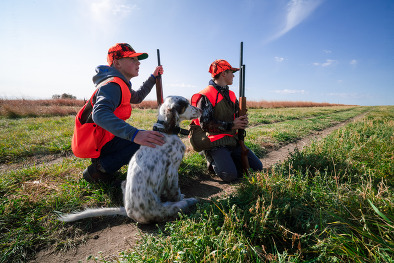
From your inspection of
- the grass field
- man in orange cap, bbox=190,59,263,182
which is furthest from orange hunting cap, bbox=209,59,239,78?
the grass field

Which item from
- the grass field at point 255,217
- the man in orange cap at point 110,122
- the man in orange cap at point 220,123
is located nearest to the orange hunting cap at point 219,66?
the man in orange cap at point 220,123

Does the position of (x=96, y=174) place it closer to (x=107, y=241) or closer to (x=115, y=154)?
(x=115, y=154)

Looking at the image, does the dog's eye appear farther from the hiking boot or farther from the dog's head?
the hiking boot

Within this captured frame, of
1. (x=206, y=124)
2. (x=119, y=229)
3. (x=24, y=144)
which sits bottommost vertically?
(x=119, y=229)

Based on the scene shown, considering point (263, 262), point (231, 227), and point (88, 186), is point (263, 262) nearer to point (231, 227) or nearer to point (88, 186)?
point (231, 227)

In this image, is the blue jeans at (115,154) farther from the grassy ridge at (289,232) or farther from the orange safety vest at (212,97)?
the grassy ridge at (289,232)

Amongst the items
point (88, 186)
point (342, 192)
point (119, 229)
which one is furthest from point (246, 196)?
point (88, 186)

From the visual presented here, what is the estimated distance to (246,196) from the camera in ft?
8.92

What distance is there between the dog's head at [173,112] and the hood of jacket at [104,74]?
881mm

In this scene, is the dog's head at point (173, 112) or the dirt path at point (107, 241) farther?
the dog's head at point (173, 112)

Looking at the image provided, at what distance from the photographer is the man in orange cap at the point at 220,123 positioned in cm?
415

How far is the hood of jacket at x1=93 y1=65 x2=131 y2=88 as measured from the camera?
3.28 metres

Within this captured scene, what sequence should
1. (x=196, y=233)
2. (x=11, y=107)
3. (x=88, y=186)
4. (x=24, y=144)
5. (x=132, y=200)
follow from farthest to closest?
(x=11, y=107)
(x=24, y=144)
(x=88, y=186)
(x=132, y=200)
(x=196, y=233)

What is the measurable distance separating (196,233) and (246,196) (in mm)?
1041
